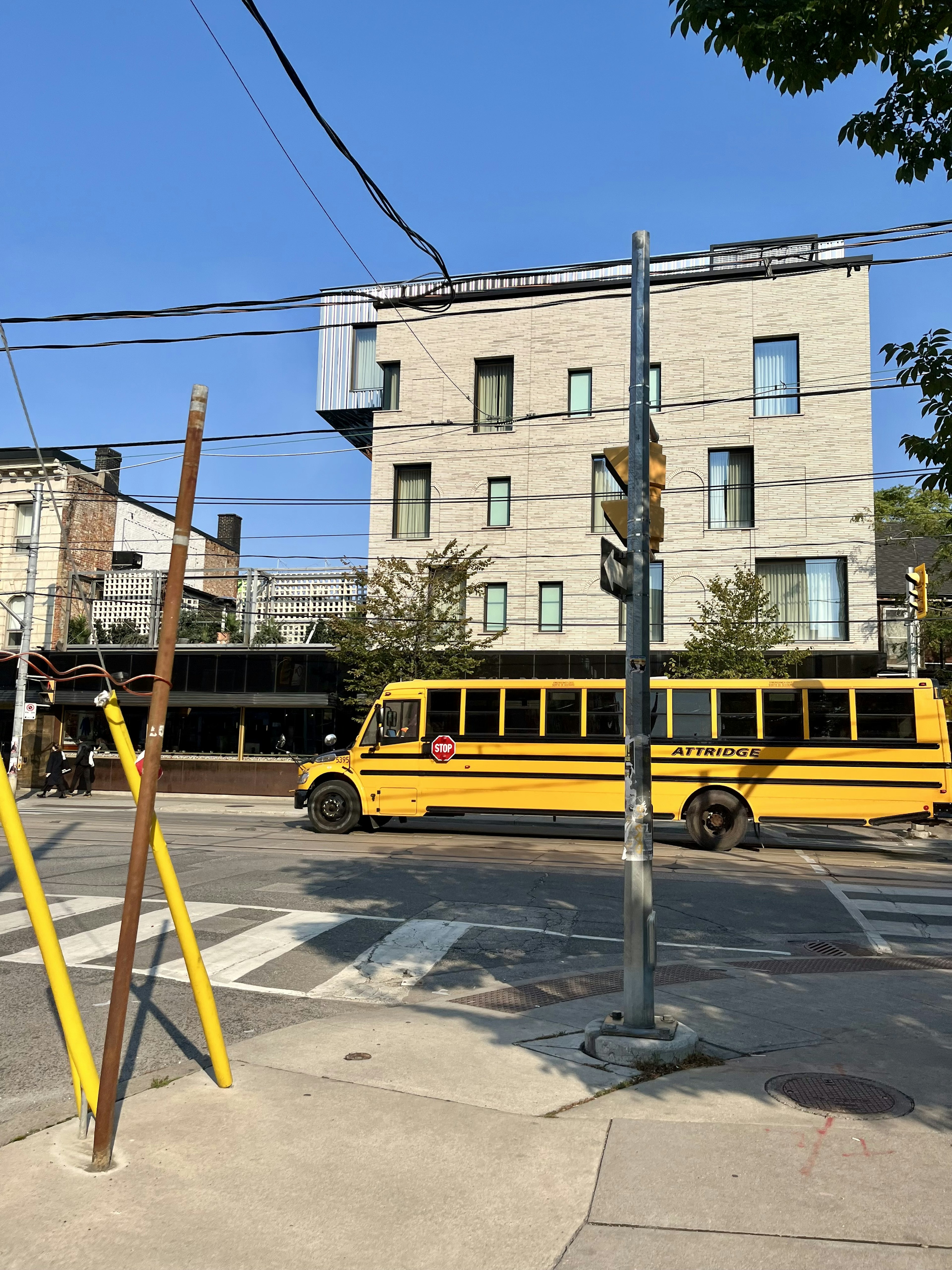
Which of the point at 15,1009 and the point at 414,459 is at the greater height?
the point at 414,459

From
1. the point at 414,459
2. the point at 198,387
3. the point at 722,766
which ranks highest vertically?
the point at 414,459

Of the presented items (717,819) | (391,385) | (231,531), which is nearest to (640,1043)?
(717,819)

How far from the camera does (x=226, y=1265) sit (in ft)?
11.5

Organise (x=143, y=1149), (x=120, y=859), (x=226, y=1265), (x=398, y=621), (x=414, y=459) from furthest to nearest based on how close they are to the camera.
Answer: (x=414, y=459) → (x=398, y=621) → (x=120, y=859) → (x=143, y=1149) → (x=226, y=1265)

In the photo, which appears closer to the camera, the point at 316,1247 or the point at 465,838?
the point at 316,1247

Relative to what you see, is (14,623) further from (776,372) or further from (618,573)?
(618,573)

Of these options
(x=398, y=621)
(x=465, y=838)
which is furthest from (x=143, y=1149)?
(x=398, y=621)

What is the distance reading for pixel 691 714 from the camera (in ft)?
59.8

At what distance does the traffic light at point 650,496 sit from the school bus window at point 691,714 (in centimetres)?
1139

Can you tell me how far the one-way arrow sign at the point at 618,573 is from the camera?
673 cm

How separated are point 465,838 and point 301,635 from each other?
14.8 meters

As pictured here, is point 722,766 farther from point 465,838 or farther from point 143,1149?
point 143,1149

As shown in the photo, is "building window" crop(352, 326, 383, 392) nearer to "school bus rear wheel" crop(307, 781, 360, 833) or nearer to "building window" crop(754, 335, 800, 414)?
"building window" crop(754, 335, 800, 414)

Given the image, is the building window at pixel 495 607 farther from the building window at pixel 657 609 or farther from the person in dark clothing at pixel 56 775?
the person in dark clothing at pixel 56 775
